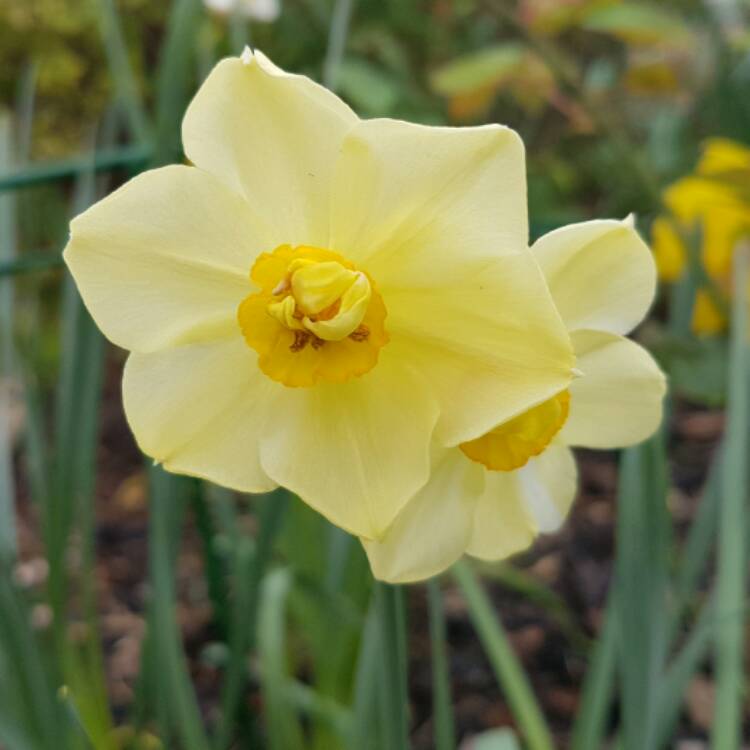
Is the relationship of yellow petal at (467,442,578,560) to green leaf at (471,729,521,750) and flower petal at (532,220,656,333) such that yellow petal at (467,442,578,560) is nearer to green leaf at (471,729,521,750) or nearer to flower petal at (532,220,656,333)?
flower petal at (532,220,656,333)

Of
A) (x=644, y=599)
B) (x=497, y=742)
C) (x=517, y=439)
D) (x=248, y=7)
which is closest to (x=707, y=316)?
(x=644, y=599)

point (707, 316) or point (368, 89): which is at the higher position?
point (368, 89)

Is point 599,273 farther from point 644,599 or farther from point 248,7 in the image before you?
point 248,7

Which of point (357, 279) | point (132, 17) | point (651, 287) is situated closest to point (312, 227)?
point (357, 279)

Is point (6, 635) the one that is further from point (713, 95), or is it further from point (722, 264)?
point (713, 95)

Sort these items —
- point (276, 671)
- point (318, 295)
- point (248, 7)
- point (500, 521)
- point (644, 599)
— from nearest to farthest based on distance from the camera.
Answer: point (318, 295) < point (500, 521) < point (644, 599) < point (276, 671) < point (248, 7)

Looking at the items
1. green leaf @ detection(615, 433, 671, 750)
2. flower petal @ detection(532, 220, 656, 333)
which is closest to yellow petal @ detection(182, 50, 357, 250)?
flower petal @ detection(532, 220, 656, 333)
